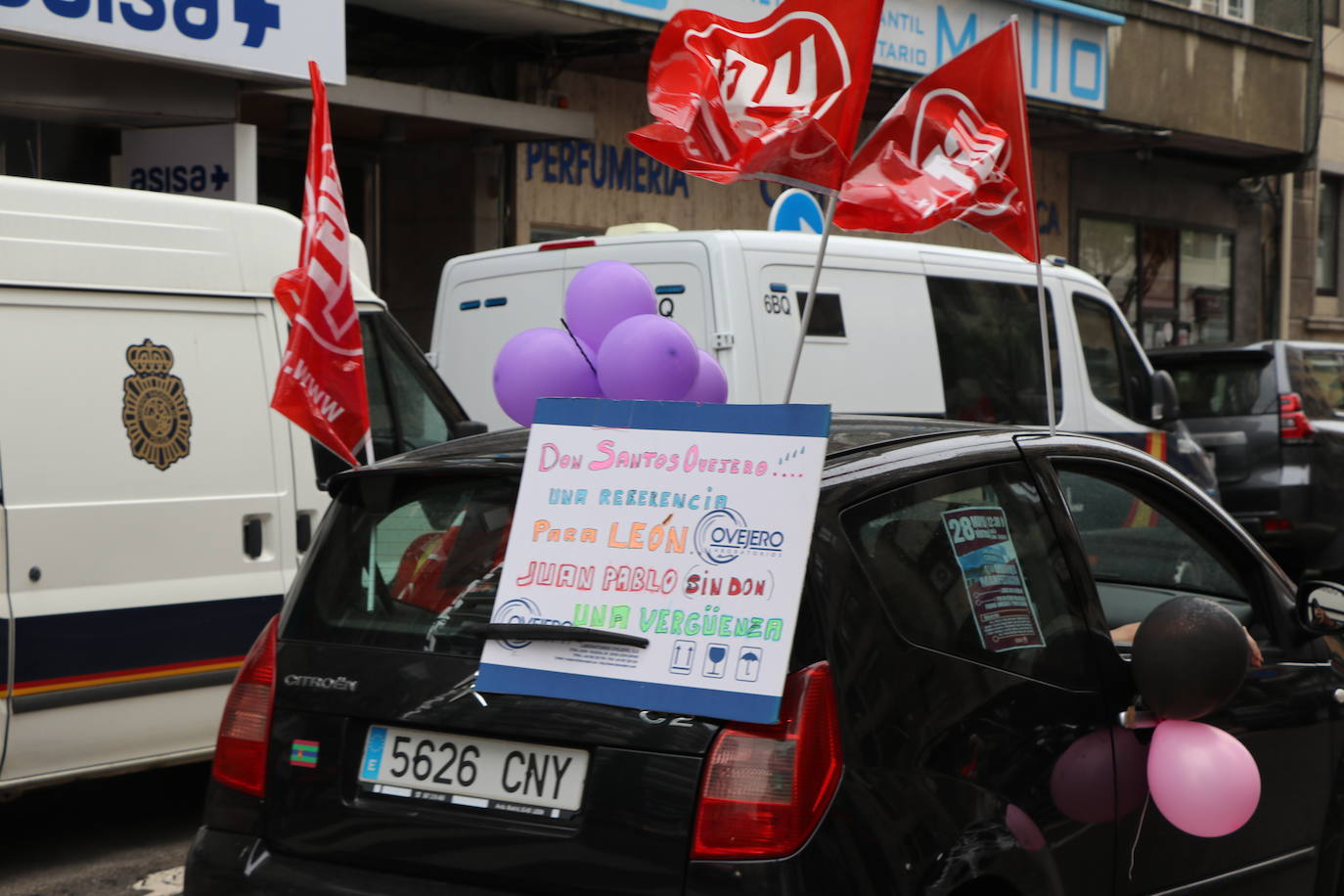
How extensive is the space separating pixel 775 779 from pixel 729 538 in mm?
453

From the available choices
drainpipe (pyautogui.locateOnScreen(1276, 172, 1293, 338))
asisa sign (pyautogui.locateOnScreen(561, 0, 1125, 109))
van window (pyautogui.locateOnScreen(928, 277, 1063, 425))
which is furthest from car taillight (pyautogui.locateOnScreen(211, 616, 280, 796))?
drainpipe (pyautogui.locateOnScreen(1276, 172, 1293, 338))

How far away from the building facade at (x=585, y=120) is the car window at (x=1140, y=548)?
651 centimetres

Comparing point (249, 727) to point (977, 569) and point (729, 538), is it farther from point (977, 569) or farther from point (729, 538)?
point (977, 569)

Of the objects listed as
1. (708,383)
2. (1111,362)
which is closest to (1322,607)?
(708,383)

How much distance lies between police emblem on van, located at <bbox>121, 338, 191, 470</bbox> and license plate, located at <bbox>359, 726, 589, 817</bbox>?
2575 mm

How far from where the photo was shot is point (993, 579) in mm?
3352

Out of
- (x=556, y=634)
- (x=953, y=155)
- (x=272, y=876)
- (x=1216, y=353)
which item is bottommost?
(x=272, y=876)

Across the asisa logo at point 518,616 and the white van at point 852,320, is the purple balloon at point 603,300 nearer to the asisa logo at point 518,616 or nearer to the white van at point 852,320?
the asisa logo at point 518,616

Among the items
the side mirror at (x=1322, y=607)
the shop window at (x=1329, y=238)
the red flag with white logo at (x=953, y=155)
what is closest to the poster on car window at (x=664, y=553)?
the red flag with white logo at (x=953, y=155)

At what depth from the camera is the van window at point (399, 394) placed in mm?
6359

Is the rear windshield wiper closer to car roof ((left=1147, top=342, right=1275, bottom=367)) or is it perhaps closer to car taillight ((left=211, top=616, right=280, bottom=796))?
car taillight ((left=211, top=616, right=280, bottom=796))

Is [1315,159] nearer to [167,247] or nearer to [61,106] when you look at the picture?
[61,106]

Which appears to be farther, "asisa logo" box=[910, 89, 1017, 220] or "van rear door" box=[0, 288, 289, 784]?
"van rear door" box=[0, 288, 289, 784]

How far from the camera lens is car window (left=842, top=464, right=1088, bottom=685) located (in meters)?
3.12
